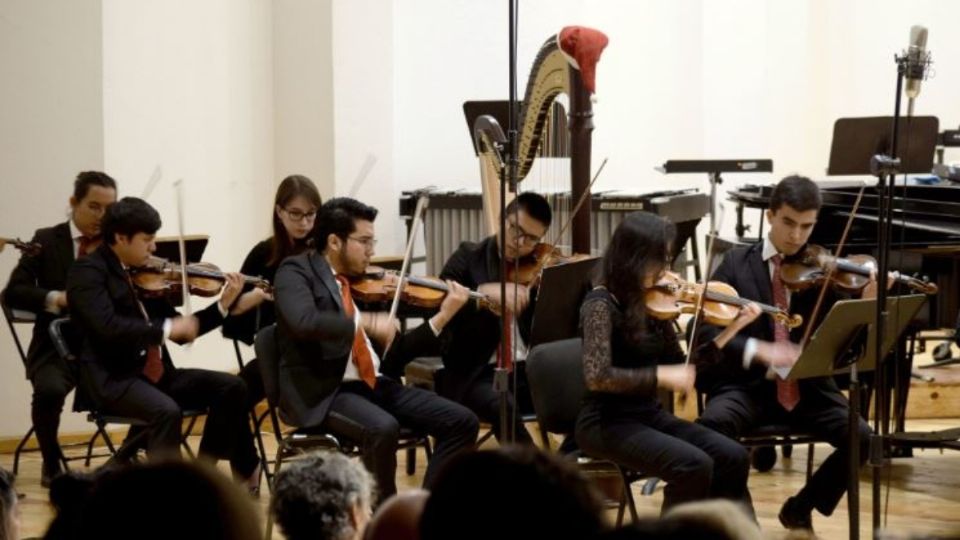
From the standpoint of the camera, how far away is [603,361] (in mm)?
4895

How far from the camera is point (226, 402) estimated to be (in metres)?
5.92

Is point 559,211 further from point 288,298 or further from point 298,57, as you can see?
point 298,57

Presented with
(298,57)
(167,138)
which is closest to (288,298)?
(167,138)

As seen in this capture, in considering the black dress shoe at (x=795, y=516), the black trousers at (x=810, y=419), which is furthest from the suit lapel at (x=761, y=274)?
the black dress shoe at (x=795, y=516)

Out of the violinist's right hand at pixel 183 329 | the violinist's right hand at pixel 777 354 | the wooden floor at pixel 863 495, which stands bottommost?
the wooden floor at pixel 863 495

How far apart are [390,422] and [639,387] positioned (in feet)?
2.92

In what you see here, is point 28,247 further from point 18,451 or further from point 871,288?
point 871,288

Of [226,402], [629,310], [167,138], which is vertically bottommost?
[226,402]

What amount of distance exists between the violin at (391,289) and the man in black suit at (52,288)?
49.0 inches

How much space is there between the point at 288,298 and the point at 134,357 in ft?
2.64

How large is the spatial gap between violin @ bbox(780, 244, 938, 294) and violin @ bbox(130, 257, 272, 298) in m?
2.05

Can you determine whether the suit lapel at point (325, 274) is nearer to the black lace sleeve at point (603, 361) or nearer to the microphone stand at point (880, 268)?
the black lace sleeve at point (603, 361)

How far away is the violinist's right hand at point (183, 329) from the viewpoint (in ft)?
18.9

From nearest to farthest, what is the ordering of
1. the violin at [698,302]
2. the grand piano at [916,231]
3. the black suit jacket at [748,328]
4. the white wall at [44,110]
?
the violin at [698,302] → the black suit jacket at [748,328] → the grand piano at [916,231] → the white wall at [44,110]
